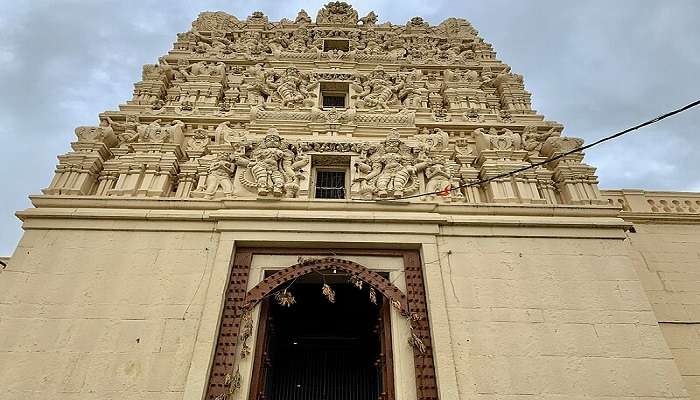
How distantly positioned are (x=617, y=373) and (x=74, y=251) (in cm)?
950

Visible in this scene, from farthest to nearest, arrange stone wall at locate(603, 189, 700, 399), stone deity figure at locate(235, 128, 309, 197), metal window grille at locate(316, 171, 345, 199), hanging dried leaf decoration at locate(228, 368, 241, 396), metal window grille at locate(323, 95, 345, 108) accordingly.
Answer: metal window grille at locate(323, 95, 345, 108), metal window grille at locate(316, 171, 345, 199), stone deity figure at locate(235, 128, 309, 197), stone wall at locate(603, 189, 700, 399), hanging dried leaf decoration at locate(228, 368, 241, 396)

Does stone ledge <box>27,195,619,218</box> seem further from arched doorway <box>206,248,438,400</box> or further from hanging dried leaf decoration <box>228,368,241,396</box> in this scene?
hanging dried leaf decoration <box>228,368,241,396</box>

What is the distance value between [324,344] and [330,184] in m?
3.97

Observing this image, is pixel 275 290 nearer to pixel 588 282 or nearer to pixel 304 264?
pixel 304 264

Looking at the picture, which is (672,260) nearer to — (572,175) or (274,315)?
(572,175)

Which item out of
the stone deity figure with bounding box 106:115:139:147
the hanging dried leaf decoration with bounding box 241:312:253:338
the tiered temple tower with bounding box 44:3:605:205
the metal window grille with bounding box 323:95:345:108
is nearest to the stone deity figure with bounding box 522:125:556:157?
the tiered temple tower with bounding box 44:3:605:205

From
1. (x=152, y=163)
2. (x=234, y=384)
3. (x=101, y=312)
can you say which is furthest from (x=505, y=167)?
(x=101, y=312)

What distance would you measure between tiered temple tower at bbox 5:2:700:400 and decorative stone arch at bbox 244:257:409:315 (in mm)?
34

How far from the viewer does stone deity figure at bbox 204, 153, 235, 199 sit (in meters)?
9.21

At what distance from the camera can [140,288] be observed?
7594mm

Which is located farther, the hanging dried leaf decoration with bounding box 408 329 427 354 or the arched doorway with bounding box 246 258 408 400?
the arched doorway with bounding box 246 258 408 400

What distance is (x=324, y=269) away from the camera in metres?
7.98

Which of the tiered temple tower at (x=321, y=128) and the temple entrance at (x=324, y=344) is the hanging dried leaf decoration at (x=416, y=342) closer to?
the temple entrance at (x=324, y=344)

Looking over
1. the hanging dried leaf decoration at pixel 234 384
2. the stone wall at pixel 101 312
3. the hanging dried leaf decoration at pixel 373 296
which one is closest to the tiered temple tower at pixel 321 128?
the stone wall at pixel 101 312
